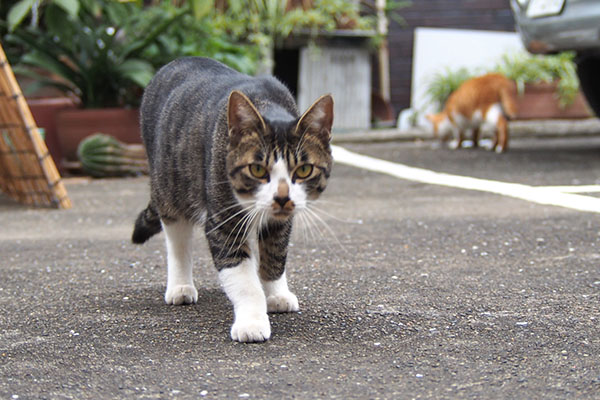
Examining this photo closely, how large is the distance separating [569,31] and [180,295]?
3809mm

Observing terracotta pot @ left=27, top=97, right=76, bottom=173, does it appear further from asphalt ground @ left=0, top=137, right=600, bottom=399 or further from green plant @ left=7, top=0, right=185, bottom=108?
asphalt ground @ left=0, top=137, right=600, bottom=399

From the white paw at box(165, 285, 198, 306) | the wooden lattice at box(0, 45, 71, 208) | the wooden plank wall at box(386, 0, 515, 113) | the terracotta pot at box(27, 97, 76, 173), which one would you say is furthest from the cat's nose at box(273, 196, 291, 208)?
the wooden plank wall at box(386, 0, 515, 113)

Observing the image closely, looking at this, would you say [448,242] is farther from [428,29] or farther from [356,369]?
[428,29]

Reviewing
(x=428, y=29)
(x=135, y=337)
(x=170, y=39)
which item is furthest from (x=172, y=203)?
(x=428, y=29)

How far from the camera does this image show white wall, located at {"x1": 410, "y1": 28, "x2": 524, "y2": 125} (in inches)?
385

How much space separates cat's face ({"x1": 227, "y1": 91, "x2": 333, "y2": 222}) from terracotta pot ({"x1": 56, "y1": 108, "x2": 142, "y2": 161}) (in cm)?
442

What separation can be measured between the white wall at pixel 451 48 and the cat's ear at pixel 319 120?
7724 mm

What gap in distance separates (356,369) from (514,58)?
24.4 ft

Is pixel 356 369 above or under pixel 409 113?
above

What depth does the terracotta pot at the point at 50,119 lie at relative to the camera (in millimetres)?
6496

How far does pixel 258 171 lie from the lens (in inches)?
81.4

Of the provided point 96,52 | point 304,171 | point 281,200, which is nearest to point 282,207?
point 281,200

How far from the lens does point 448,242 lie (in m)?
3.40

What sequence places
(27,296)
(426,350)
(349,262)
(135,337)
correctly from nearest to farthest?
(426,350), (135,337), (27,296), (349,262)
